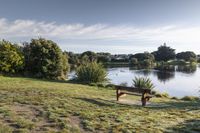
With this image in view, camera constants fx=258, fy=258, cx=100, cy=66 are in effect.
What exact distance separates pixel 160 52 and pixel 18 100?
349 feet

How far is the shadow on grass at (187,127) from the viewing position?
6.93 m

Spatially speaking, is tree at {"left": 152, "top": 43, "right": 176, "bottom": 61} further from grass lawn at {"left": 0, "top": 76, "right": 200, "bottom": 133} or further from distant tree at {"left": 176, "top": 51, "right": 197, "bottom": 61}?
grass lawn at {"left": 0, "top": 76, "right": 200, "bottom": 133}

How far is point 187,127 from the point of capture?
24.0 feet

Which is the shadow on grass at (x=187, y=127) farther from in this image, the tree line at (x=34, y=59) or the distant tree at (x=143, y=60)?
the distant tree at (x=143, y=60)

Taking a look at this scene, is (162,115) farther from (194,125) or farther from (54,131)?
(54,131)

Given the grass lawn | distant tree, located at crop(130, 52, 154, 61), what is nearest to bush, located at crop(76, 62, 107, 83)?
the grass lawn

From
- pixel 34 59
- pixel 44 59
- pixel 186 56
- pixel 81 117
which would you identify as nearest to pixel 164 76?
pixel 44 59

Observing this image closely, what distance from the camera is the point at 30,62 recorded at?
22078 millimetres

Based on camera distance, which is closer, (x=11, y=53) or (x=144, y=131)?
(x=144, y=131)

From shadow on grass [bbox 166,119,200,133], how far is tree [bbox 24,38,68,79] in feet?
51.9

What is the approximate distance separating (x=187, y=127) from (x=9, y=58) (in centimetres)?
1637

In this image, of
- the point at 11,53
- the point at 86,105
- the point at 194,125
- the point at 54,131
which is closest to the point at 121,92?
the point at 86,105

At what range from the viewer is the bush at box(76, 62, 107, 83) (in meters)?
20.5

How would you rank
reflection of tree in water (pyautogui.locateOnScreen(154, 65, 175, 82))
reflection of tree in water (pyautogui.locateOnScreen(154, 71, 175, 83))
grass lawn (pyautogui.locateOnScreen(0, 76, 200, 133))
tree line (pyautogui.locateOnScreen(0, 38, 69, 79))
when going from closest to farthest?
grass lawn (pyautogui.locateOnScreen(0, 76, 200, 133)), tree line (pyautogui.locateOnScreen(0, 38, 69, 79)), reflection of tree in water (pyautogui.locateOnScreen(154, 71, 175, 83)), reflection of tree in water (pyautogui.locateOnScreen(154, 65, 175, 82))
